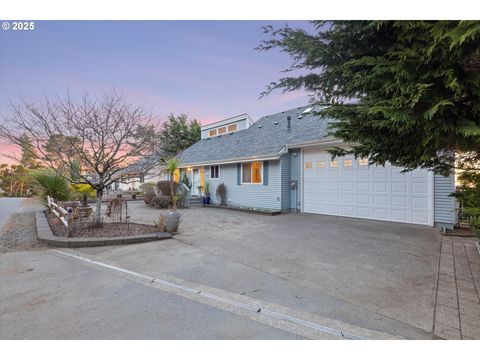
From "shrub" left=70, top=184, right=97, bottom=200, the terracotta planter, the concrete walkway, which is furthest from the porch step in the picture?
the concrete walkway

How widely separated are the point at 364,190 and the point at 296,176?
2.90m

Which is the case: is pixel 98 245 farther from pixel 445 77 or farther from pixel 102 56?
pixel 445 77

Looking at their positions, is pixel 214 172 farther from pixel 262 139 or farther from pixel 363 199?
pixel 363 199

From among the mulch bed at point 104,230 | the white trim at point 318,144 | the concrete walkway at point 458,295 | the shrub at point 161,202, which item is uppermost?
the white trim at point 318,144

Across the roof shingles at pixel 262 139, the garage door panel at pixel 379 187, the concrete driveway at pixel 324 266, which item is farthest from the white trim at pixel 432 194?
the roof shingles at pixel 262 139

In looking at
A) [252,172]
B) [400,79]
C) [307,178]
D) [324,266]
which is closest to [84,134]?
[324,266]

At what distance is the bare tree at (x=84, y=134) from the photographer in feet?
20.0

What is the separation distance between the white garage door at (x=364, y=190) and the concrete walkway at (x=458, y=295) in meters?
2.66

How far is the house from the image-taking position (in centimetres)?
743

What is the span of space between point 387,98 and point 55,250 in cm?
695

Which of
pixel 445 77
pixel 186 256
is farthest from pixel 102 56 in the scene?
pixel 445 77

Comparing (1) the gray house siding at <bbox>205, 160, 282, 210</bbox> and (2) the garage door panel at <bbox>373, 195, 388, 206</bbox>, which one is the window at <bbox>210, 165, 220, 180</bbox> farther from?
(2) the garage door panel at <bbox>373, 195, 388, 206</bbox>

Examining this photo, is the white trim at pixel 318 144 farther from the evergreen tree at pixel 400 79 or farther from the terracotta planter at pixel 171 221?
the terracotta planter at pixel 171 221

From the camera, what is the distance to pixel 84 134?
253 inches
